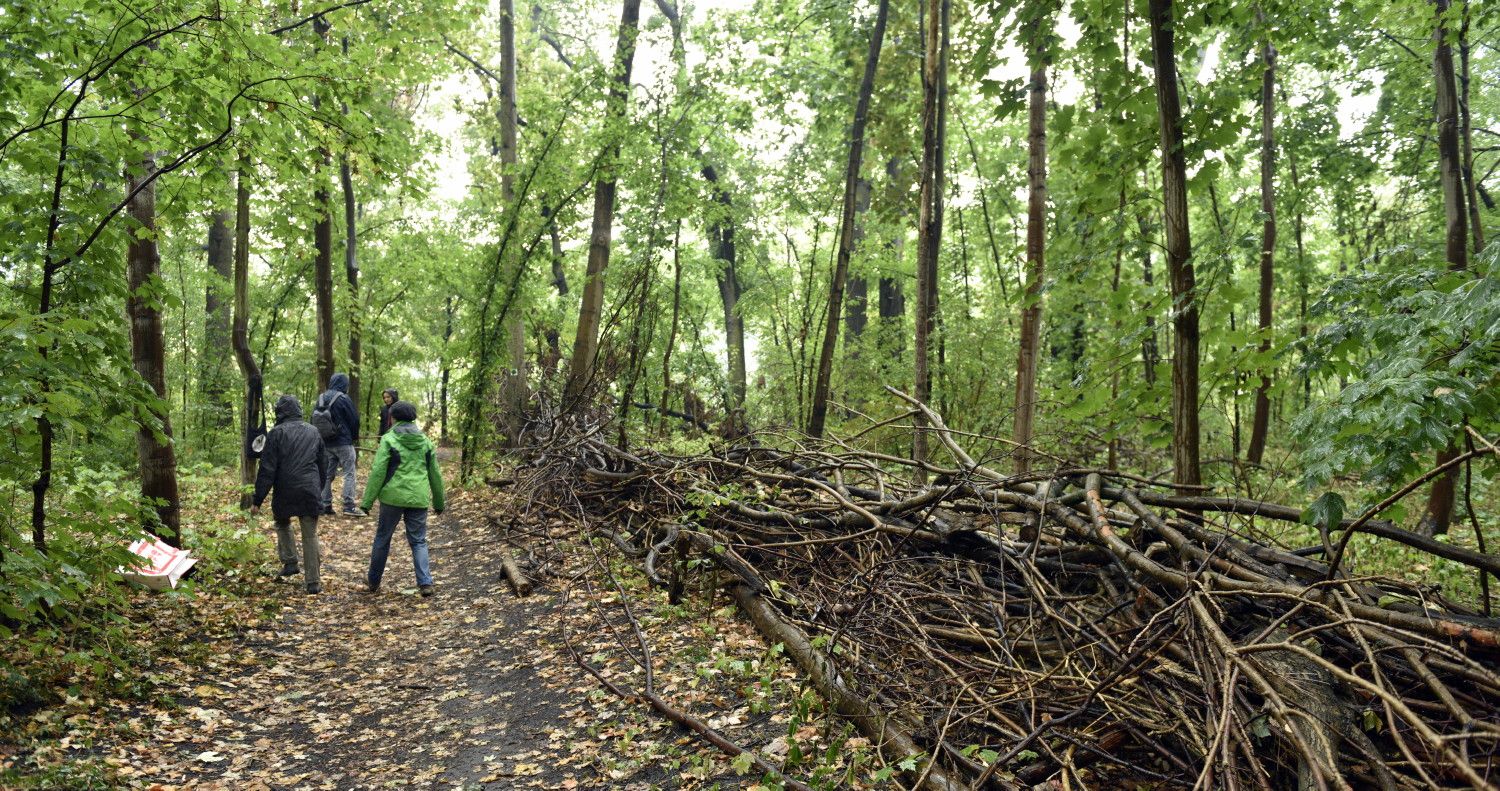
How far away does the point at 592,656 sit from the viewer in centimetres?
598

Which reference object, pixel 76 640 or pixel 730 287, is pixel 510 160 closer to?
pixel 730 287

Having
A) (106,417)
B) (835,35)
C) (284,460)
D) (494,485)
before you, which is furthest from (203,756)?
(835,35)

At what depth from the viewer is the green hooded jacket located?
8.20 metres

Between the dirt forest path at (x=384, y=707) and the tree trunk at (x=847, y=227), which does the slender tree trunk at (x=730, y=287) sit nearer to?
the tree trunk at (x=847, y=227)

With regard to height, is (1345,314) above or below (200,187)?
below

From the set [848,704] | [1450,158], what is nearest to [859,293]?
[1450,158]

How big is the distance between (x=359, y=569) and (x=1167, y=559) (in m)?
8.82

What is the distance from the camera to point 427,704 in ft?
18.7

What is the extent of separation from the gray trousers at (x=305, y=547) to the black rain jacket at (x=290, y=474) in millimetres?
121

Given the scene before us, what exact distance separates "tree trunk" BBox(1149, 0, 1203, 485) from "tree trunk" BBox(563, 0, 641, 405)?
9460 mm

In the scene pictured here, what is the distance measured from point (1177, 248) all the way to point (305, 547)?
8178 mm

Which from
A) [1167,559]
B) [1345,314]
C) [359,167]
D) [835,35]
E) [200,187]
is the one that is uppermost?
[835,35]

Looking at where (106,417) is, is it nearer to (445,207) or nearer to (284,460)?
(284,460)

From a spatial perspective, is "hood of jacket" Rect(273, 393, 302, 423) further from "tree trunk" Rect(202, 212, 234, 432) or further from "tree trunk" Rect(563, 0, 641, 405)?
"tree trunk" Rect(202, 212, 234, 432)
